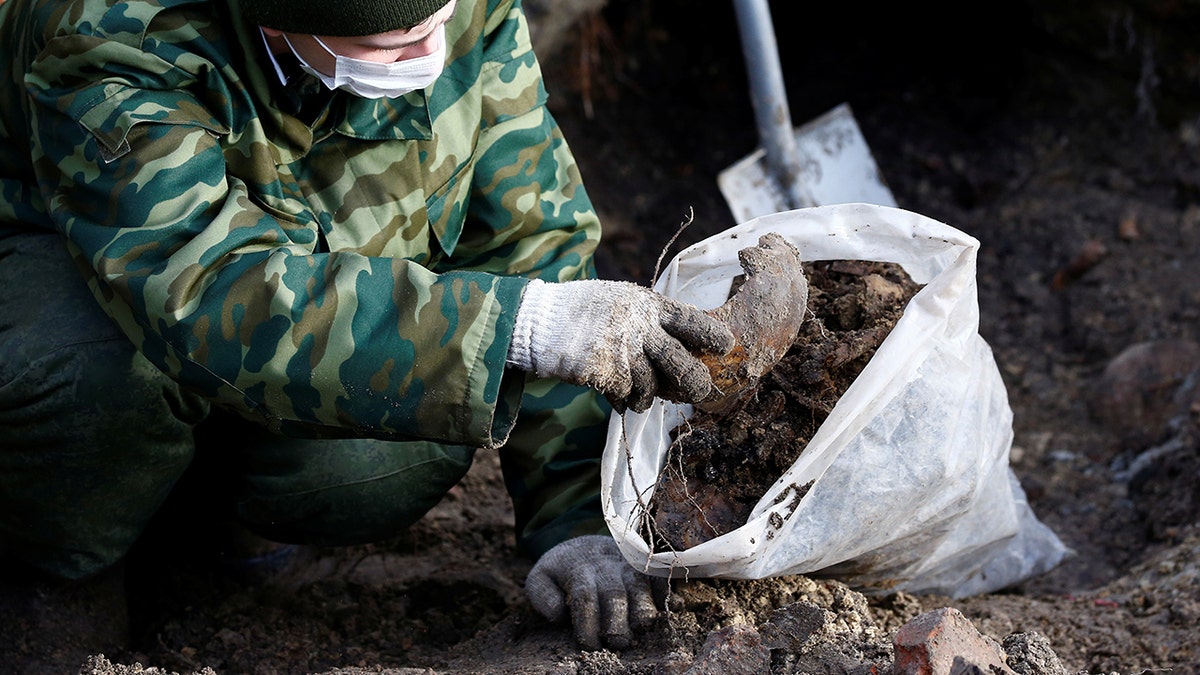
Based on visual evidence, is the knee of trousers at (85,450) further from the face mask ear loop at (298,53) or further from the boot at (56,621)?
the face mask ear loop at (298,53)

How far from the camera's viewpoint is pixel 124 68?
4.76 ft

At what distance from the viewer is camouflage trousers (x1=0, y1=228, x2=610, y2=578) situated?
5.36ft

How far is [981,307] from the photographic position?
3.10 m

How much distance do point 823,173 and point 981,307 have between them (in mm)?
577

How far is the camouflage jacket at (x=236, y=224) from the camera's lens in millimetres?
1385

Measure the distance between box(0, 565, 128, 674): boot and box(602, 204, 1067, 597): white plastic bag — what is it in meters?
0.91

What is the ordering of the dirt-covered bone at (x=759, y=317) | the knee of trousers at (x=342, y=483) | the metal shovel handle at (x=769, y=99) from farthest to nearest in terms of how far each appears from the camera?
the metal shovel handle at (x=769, y=99), the knee of trousers at (x=342, y=483), the dirt-covered bone at (x=759, y=317)

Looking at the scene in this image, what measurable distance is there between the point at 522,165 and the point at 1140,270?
6.36 ft

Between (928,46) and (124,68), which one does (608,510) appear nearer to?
(124,68)

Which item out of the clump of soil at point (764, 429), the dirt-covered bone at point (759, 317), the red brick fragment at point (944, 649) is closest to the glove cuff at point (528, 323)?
the dirt-covered bone at point (759, 317)

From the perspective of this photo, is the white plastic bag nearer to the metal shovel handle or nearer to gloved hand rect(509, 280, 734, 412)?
gloved hand rect(509, 280, 734, 412)

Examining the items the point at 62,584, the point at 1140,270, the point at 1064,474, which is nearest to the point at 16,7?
the point at 62,584

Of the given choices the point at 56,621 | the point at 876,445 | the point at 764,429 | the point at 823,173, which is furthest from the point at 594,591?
the point at 823,173

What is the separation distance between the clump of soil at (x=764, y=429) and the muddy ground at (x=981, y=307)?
0.11 m
